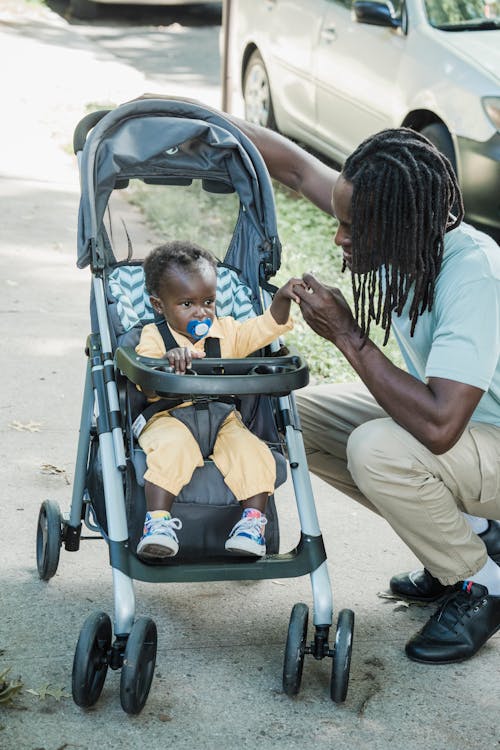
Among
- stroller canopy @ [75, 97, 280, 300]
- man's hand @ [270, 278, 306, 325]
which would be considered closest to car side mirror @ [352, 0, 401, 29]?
stroller canopy @ [75, 97, 280, 300]

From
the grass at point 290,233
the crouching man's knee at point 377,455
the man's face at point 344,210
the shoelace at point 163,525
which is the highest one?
the man's face at point 344,210

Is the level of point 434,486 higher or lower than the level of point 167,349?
lower

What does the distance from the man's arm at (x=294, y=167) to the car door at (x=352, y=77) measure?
3170 mm

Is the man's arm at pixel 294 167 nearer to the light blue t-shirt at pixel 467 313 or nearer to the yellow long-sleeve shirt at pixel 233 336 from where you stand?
the yellow long-sleeve shirt at pixel 233 336

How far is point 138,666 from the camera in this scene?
2.97 metres

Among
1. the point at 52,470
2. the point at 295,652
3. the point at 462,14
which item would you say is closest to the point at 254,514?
the point at 295,652

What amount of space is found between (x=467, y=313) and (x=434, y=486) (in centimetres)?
54

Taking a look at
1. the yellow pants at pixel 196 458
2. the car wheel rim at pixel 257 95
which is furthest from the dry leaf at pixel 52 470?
the car wheel rim at pixel 257 95

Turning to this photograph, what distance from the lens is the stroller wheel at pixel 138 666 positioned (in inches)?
116

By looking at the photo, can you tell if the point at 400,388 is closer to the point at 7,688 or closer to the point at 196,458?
the point at 196,458

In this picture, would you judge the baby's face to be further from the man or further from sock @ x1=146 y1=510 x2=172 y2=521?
sock @ x1=146 y1=510 x2=172 y2=521

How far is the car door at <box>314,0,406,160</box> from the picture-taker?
7.41 metres

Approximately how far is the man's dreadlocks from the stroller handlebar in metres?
0.29

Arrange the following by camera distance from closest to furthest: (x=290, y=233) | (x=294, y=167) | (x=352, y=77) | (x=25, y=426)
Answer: (x=294, y=167) → (x=25, y=426) → (x=290, y=233) → (x=352, y=77)
